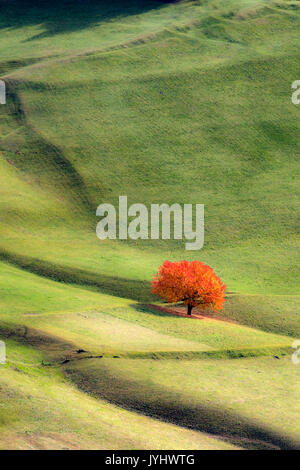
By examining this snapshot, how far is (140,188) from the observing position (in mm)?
87375

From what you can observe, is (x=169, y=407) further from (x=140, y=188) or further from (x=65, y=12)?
(x=65, y=12)

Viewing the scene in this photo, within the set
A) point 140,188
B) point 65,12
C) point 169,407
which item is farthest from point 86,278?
point 65,12

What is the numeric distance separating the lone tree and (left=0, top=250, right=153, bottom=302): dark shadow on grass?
4036mm

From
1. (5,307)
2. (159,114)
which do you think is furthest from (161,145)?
(5,307)

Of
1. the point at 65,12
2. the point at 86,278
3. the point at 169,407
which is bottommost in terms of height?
the point at 169,407

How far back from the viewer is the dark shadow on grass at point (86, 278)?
217 feet

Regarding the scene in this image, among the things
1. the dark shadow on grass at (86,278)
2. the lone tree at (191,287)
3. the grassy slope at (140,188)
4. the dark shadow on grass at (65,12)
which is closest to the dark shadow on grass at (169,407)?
the grassy slope at (140,188)

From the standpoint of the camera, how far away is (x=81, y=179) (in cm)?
8806

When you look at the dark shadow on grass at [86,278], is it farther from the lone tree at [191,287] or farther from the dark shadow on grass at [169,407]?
the dark shadow on grass at [169,407]

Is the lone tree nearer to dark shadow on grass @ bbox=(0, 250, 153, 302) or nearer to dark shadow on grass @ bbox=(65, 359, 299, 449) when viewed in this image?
dark shadow on grass @ bbox=(0, 250, 153, 302)

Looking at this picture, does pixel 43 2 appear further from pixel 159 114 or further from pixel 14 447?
pixel 14 447

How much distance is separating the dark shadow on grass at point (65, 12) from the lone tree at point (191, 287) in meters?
79.3

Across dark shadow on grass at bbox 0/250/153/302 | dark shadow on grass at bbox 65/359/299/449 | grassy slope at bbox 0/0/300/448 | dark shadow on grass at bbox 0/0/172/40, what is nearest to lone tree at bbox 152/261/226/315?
grassy slope at bbox 0/0/300/448

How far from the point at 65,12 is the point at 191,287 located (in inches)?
3621
